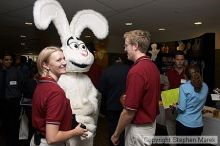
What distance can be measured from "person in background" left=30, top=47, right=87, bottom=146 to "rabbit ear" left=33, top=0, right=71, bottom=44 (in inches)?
49.0

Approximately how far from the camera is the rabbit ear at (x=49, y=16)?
124 inches

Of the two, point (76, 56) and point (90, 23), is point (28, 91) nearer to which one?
point (76, 56)

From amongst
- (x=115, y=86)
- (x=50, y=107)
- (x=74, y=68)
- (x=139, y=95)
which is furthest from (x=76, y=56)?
(x=50, y=107)

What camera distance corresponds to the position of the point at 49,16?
326 cm

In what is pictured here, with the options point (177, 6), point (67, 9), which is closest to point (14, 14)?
point (67, 9)

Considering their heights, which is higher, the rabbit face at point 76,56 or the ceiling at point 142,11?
the ceiling at point 142,11

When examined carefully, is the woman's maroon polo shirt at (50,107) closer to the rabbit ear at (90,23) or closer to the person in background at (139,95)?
the person in background at (139,95)

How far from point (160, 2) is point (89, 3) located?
4.08 feet

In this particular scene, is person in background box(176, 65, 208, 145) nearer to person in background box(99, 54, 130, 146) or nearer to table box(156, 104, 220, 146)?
table box(156, 104, 220, 146)

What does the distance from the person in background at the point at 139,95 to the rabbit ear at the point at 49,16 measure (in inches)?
43.3

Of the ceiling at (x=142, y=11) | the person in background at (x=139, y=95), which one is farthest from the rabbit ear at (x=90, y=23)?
the ceiling at (x=142, y=11)

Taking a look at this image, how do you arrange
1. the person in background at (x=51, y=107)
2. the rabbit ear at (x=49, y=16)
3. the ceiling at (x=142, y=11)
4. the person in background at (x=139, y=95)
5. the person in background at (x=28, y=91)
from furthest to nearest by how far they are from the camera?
the ceiling at (x=142, y=11)
the person in background at (x=28, y=91)
the rabbit ear at (x=49, y=16)
the person in background at (x=139, y=95)
the person in background at (x=51, y=107)

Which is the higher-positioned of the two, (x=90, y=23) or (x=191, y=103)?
(x=90, y=23)

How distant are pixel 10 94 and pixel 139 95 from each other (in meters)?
2.72
